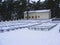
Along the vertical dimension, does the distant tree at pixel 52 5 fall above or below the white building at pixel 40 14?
above

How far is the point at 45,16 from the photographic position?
745 inches

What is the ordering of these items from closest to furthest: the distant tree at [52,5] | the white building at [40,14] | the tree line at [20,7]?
the white building at [40,14]
the tree line at [20,7]
the distant tree at [52,5]

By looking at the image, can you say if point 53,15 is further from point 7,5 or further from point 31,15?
point 7,5

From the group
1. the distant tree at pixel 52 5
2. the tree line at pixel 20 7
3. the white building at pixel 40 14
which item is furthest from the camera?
the distant tree at pixel 52 5

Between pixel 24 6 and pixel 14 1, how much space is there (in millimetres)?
1831

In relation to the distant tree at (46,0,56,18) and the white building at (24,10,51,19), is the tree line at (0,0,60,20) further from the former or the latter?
the white building at (24,10,51,19)

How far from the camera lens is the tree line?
19.5 metres

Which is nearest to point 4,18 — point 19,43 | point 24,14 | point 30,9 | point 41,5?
point 24,14

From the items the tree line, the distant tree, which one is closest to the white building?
the tree line

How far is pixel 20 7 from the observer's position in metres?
20.8

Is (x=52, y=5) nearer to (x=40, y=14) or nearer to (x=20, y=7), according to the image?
(x=40, y=14)

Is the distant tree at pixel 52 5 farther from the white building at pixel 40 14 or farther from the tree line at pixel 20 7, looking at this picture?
the white building at pixel 40 14

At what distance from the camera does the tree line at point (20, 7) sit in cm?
1954

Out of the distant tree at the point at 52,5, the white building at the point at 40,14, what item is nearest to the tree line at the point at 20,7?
the distant tree at the point at 52,5
